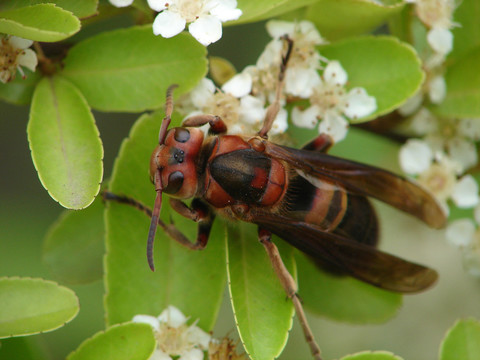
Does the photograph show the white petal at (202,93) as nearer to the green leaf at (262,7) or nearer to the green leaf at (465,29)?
the green leaf at (262,7)

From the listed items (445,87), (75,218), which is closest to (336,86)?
(445,87)

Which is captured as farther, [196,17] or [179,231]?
[179,231]

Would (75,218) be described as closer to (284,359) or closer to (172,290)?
(172,290)

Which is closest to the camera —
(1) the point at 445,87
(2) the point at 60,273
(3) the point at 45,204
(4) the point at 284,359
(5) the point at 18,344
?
(5) the point at 18,344

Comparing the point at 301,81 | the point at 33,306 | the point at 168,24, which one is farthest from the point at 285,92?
the point at 33,306

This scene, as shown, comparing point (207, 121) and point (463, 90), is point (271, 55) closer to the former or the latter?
point (207, 121)

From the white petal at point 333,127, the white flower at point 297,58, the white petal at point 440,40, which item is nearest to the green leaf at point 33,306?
the white flower at point 297,58
